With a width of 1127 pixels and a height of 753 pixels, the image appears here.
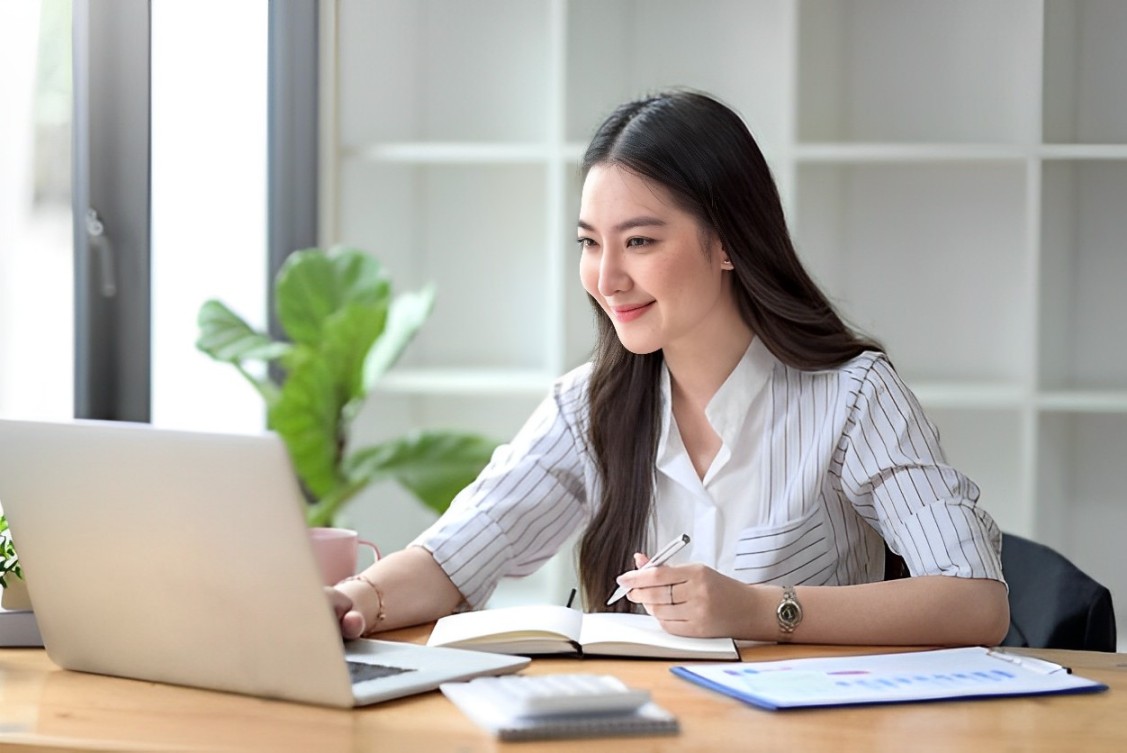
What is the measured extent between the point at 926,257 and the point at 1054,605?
1620 mm

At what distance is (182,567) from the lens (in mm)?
1227

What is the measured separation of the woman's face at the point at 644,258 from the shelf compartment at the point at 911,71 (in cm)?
146

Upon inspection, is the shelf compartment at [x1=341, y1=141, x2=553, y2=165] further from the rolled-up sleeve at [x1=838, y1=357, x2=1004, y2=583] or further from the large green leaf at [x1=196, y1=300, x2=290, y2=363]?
the rolled-up sleeve at [x1=838, y1=357, x2=1004, y2=583]

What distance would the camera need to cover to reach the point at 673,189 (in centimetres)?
187

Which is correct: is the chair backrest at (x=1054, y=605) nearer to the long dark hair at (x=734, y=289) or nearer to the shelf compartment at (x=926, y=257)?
the long dark hair at (x=734, y=289)

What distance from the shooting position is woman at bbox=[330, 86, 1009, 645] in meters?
1.81

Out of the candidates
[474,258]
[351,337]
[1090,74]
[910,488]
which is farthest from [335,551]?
[1090,74]

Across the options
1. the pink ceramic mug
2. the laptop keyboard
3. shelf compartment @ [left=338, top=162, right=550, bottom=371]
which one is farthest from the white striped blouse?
shelf compartment @ [left=338, top=162, right=550, bottom=371]

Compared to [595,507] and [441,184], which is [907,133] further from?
[595,507]

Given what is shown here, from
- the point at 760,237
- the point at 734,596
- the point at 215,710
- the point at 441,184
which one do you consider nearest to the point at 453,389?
the point at 441,184

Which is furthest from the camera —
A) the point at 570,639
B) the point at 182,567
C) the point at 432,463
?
the point at 432,463

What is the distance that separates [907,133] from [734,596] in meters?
2.07

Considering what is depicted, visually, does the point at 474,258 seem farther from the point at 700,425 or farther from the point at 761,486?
the point at 761,486

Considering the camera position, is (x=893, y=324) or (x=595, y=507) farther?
(x=893, y=324)
